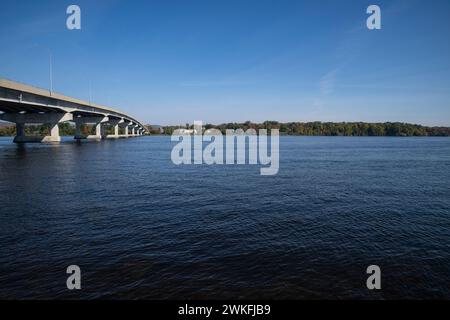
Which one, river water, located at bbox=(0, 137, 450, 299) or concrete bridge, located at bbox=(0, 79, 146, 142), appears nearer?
river water, located at bbox=(0, 137, 450, 299)

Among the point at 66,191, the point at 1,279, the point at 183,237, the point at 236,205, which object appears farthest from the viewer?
the point at 66,191

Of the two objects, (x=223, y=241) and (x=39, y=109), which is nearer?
(x=223, y=241)

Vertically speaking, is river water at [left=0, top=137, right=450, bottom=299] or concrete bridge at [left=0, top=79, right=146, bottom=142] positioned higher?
concrete bridge at [left=0, top=79, right=146, bottom=142]

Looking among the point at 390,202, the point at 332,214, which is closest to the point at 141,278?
the point at 332,214

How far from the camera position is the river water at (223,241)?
10.8 meters

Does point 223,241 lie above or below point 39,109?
below

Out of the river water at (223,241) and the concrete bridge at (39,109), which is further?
the concrete bridge at (39,109)

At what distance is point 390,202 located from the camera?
2375 cm

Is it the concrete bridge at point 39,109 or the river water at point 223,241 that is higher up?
the concrete bridge at point 39,109

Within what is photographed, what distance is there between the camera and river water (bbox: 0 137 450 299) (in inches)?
424

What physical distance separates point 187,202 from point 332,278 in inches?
531

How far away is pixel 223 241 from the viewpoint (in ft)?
49.0
